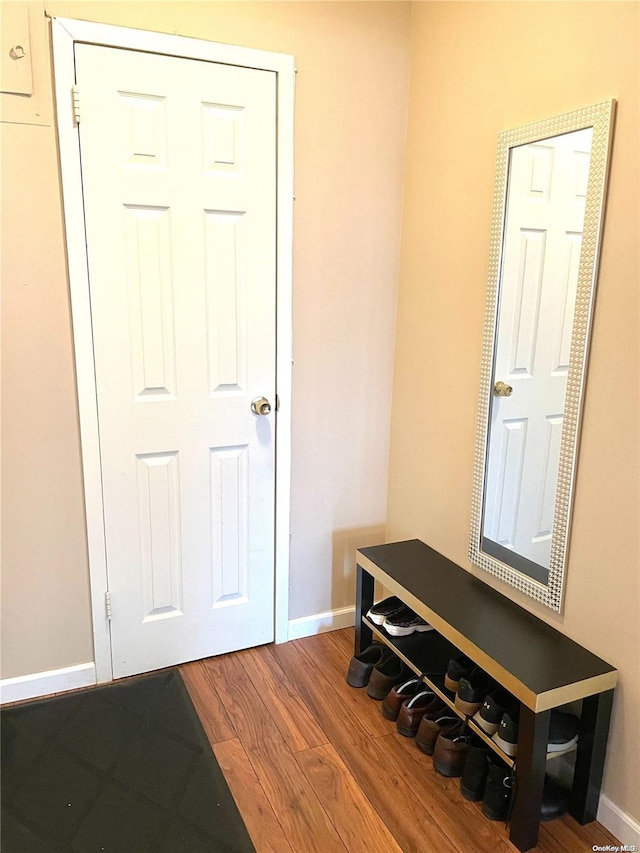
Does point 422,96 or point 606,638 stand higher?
point 422,96

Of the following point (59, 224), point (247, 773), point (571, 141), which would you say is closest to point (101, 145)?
point (59, 224)

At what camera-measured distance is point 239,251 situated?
205cm

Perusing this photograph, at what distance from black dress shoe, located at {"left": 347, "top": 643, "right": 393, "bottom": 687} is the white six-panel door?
17.3 inches

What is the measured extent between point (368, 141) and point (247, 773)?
205 cm

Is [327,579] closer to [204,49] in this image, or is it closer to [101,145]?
[101,145]

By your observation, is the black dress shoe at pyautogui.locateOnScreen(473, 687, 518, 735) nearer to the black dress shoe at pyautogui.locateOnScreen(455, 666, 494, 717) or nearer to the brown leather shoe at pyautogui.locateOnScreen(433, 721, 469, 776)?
the black dress shoe at pyautogui.locateOnScreen(455, 666, 494, 717)

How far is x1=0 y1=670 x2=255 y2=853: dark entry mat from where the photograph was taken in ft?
5.13

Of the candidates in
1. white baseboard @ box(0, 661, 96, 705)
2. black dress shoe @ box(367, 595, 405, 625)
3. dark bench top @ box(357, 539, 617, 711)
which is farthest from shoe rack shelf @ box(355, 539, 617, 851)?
white baseboard @ box(0, 661, 96, 705)

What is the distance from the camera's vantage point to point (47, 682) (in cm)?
208

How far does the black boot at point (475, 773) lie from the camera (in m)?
1.69

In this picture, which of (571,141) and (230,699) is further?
(230,699)

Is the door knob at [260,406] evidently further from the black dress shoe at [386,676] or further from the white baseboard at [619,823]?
the white baseboard at [619,823]

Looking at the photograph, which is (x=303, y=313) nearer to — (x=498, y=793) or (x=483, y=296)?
(x=483, y=296)

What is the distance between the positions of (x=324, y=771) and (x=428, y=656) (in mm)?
457
